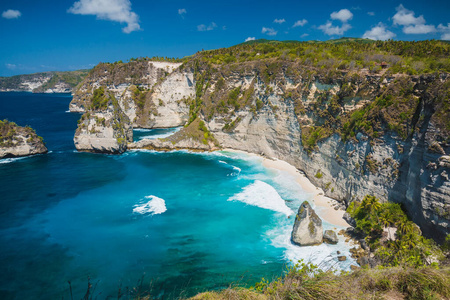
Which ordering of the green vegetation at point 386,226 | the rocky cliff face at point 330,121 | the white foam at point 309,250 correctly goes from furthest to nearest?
the white foam at point 309,250 < the rocky cliff face at point 330,121 < the green vegetation at point 386,226

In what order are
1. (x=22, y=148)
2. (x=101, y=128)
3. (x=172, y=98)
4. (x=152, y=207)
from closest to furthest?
(x=152, y=207), (x=22, y=148), (x=101, y=128), (x=172, y=98)

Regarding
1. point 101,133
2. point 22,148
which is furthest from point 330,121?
point 22,148

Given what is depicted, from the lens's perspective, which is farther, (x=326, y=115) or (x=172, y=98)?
(x=172, y=98)

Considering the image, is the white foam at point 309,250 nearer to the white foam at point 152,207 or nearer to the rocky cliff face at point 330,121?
the rocky cliff face at point 330,121

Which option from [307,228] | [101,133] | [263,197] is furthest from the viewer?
[101,133]

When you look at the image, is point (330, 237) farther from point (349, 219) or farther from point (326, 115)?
point (326, 115)

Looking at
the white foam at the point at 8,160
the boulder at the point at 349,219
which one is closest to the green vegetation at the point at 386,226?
the boulder at the point at 349,219

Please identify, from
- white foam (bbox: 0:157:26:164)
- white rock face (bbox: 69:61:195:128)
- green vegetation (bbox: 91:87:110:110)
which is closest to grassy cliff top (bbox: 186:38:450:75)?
white rock face (bbox: 69:61:195:128)
